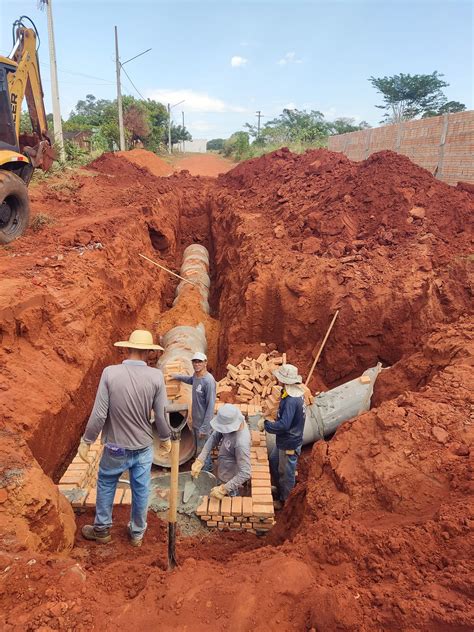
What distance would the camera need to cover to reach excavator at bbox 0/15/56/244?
790 cm

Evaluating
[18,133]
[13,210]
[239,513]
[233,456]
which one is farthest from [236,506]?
[18,133]

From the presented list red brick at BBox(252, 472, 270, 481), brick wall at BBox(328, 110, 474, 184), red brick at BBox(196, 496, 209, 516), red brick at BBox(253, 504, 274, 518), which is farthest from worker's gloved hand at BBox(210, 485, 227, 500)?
brick wall at BBox(328, 110, 474, 184)

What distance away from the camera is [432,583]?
2162 mm

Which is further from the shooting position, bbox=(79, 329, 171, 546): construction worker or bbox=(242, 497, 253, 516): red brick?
bbox=(242, 497, 253, 516): red brick

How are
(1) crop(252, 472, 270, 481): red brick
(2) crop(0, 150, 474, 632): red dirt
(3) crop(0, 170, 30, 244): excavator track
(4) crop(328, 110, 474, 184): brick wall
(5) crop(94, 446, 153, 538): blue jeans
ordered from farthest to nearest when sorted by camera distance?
(4) crop(328, 110, 474, 184): brick wall < (3) crop(0, 170, 30, 244): excavator track < (1) crop(252, 472, 270, 481): red brick < (5) crop(94, 446, 153, 538): blue jeans < (2) crop(0, 150, 474, 632): red dirt

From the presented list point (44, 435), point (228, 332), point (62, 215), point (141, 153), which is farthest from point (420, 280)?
point (141, 153)

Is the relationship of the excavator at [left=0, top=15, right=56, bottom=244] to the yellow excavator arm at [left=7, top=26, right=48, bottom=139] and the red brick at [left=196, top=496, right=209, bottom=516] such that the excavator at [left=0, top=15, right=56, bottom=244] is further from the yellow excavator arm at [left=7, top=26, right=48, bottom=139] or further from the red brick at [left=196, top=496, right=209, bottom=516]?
the red brick at [left=196, top=496, right=209, bottom=516]

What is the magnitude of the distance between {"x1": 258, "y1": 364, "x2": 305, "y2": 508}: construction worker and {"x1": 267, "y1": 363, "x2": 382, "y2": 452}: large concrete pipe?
2.62 feet

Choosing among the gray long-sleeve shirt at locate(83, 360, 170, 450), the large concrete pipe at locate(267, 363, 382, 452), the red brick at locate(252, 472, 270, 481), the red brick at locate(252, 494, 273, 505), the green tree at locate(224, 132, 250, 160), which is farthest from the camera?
the green tree at locate(224, 132, 250, 160)

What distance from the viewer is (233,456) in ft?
14.6

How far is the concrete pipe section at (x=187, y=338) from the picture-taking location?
19.1 ft

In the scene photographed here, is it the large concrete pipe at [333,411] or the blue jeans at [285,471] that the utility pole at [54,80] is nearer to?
the large concrete pipe at [333,411]

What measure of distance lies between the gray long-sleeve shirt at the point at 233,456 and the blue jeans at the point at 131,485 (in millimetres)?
616

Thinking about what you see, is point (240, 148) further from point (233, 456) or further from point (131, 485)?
point (131, 485)
